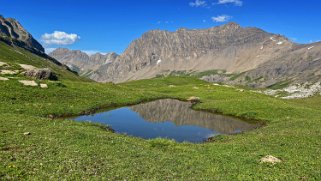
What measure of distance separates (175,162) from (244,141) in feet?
44.7

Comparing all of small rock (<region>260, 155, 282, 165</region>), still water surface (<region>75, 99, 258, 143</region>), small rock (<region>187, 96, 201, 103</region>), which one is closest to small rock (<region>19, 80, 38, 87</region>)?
still water surface (<region>75, 99, 258, 143</region>)

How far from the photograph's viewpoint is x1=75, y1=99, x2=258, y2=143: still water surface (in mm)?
47219

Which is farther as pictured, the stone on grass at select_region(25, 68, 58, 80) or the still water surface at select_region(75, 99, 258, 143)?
the stone on grass at select_region(25, 68, 58, 80)

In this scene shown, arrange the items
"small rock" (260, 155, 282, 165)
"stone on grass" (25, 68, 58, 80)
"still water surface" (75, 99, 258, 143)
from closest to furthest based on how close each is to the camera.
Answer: "small rock" (260, 155, 282, 165)
"still water surface" (75, 99, 258, 143)
"stone on grass" (25, 68, 58, 80)

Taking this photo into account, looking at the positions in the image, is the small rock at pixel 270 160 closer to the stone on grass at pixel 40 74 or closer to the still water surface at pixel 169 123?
the still water surface at pixel 169 123

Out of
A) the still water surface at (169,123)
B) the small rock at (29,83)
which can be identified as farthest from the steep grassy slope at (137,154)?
the small rock at (29,83)

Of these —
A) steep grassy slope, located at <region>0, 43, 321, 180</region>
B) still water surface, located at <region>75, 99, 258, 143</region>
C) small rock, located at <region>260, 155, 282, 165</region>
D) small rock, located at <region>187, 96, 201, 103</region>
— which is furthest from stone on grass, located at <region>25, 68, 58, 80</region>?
small rock, located at <region>260, 155, 282, 165</region>

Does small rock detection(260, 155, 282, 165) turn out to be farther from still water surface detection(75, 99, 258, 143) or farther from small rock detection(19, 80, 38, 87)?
small rock detection(19, 80, 38, 87)

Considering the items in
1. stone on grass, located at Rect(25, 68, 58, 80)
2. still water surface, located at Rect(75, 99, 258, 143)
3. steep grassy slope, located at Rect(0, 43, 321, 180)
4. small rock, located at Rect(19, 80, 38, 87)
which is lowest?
still water surface, located at Rect(75, 99, 258, 143)

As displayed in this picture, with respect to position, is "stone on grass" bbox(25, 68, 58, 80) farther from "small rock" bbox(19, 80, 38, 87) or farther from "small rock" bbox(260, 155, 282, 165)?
"small rock" bbox(260, 155, 282, 165)

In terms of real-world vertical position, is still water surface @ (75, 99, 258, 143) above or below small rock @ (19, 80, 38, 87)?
below

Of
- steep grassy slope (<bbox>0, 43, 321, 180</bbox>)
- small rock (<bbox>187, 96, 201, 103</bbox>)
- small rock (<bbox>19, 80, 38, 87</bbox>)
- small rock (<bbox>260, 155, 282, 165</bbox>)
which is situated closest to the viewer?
steep grassy slope (<bbox>0, 43, 321, 180</bbox>)

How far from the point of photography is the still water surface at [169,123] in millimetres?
47219

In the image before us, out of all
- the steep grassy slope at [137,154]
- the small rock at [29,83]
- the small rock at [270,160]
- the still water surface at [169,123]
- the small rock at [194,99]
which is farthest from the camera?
the small rock at [194,99]
